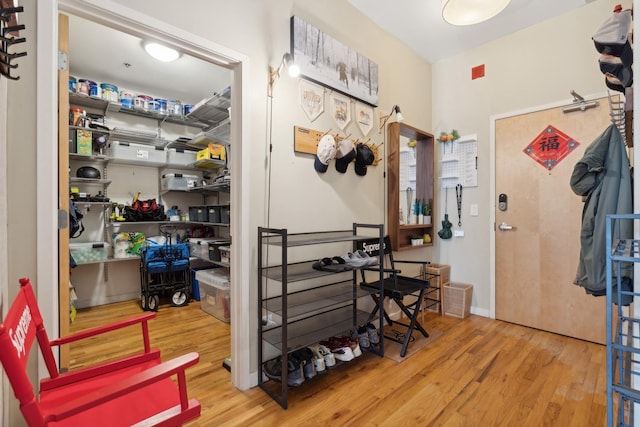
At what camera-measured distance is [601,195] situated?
138cm

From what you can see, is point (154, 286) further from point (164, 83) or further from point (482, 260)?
point (482, 260)

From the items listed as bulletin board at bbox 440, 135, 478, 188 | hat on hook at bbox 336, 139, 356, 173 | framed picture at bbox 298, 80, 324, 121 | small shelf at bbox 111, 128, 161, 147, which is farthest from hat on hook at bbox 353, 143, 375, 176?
small shelf at bbox 111, 128, 161, 147

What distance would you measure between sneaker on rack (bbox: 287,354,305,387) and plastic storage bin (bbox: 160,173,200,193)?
9.66ft

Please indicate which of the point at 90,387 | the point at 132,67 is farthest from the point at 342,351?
the point at 132,67

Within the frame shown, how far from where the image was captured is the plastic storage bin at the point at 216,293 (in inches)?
124

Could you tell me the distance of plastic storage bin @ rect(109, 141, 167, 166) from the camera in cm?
354

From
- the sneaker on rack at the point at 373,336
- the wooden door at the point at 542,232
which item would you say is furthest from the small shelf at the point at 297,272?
the wooden door at the point at 542,232

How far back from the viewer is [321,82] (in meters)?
2.37

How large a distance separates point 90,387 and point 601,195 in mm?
2326

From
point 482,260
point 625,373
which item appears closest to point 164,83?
point 482,260

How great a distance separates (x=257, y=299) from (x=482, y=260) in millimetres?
2561

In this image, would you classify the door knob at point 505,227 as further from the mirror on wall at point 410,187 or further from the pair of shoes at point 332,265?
the pair of shoes at point 332,265

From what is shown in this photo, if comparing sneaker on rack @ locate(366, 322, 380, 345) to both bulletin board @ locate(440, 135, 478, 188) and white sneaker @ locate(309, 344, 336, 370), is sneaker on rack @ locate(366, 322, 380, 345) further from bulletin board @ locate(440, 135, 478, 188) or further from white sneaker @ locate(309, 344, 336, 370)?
bulletin board @ locate(440, 135, 478, 188)

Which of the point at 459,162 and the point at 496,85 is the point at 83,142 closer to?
the point at 459,162
